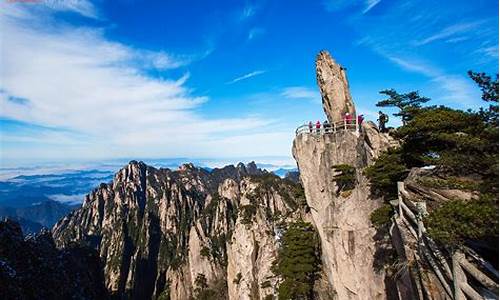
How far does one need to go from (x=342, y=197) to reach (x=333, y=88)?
12615mm

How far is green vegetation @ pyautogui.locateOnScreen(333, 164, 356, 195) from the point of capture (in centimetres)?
2998

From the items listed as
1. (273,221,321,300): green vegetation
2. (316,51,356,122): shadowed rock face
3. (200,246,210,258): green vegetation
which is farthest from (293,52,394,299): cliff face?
(200,246,210,258): green vegetation

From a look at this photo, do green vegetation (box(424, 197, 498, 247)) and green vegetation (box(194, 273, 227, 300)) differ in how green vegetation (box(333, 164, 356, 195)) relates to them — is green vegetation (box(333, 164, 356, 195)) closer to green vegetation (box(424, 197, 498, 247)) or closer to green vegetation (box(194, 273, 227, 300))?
green vegetation (box(424, 197, 498, 247))

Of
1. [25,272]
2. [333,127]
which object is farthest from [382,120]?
[25,272]

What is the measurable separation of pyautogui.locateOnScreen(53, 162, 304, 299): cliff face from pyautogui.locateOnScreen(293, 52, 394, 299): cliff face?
1553 centimetres

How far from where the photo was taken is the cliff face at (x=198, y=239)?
6556 centimetres

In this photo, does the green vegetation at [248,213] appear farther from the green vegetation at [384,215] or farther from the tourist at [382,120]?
the green vegetation at [384,215]

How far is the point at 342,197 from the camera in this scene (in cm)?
3122

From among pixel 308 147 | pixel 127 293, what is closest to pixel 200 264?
pixel 127 293

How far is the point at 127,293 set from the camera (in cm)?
12738

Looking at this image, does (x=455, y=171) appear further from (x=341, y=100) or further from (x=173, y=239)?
(x=173, y=239)

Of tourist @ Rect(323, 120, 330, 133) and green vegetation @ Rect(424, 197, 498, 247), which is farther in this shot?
tourist @ Rect(323, 120, 330, 133)

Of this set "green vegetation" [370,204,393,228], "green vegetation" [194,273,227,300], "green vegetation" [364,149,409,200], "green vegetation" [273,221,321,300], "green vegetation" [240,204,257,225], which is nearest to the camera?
"green vegetation" [364,149,409,200]

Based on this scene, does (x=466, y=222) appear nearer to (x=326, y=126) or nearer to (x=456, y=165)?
(x=456, y=165)
